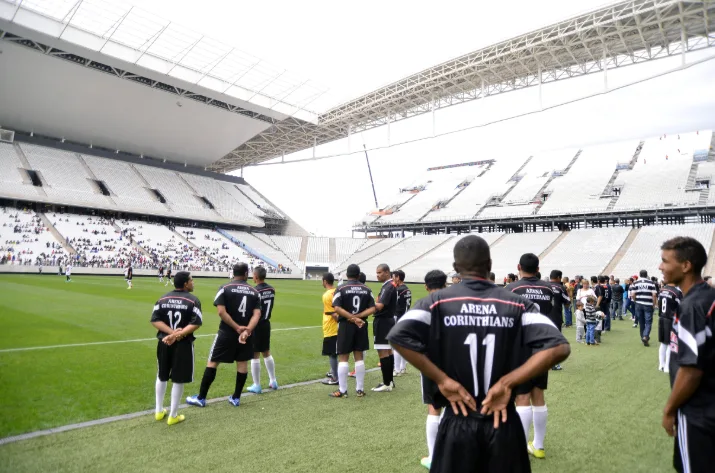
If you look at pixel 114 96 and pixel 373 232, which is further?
pixel 373 232

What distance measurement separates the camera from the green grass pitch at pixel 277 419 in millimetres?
4148

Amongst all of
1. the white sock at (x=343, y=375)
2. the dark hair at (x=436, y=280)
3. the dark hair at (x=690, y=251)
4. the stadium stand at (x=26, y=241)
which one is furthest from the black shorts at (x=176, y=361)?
the stadium stand at (x=26, y=241)

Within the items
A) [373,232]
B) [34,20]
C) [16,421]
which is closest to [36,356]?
[16,421]

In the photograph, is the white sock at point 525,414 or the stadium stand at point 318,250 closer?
the white sock at point 525,414

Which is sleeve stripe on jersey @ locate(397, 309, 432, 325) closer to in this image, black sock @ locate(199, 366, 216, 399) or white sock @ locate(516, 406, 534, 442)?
white sock @ locate(516, 406, 534, 442)

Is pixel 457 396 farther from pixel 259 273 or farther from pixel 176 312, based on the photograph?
pixel 259 273

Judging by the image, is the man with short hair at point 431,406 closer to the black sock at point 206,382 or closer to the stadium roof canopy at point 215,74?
the black sock at point 206,382

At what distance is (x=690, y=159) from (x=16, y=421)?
61069 mm

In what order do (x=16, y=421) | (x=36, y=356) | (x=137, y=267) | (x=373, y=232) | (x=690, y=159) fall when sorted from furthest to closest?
1. (x=373, y=232)
2. (x=690, y=159)
3. (x=137, y=267)
4. (x=36, y=356)
5. (x=16, y=421)

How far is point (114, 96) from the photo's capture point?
4362cm

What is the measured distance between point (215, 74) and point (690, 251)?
4084cm

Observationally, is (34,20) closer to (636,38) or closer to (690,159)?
(636,38)

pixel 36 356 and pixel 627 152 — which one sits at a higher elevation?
pixel 627 152

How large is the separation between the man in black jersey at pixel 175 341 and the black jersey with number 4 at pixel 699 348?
4807mm
